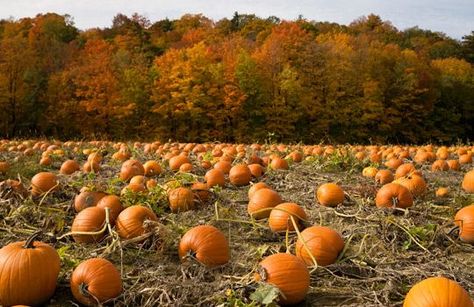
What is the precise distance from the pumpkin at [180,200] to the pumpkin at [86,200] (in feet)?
2.43

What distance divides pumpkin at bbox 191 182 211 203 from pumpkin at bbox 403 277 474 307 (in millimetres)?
3110

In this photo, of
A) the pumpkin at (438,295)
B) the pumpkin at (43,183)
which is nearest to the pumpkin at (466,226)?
the pumpkin at (438,295)

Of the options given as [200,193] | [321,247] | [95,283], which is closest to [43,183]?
[200,193]

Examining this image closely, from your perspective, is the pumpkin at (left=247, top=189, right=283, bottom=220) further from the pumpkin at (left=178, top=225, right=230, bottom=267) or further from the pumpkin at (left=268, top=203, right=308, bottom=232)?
the pumpkin at (left=178, top=225, right=230, bottom=267)

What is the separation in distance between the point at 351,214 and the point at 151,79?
124ft

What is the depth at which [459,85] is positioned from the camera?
54.2 metres

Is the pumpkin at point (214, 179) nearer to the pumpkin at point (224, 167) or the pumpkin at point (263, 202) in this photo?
the pumpkin at point (224, 167)

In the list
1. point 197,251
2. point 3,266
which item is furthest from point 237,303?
point 3,266

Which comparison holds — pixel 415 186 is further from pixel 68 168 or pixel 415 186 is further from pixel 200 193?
pixel 68 168

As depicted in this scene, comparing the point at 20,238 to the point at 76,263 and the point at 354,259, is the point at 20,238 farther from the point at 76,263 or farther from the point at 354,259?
the point at 354,259

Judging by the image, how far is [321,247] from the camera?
12.0 ft

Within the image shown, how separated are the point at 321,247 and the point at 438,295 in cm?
108

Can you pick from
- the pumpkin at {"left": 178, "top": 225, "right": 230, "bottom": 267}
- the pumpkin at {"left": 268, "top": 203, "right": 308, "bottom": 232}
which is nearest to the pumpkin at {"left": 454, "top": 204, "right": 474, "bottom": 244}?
the pumpkin at {"left": 268, "top": 203, "right": 308, "bottom": 232}

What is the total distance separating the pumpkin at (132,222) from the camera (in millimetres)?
4043
